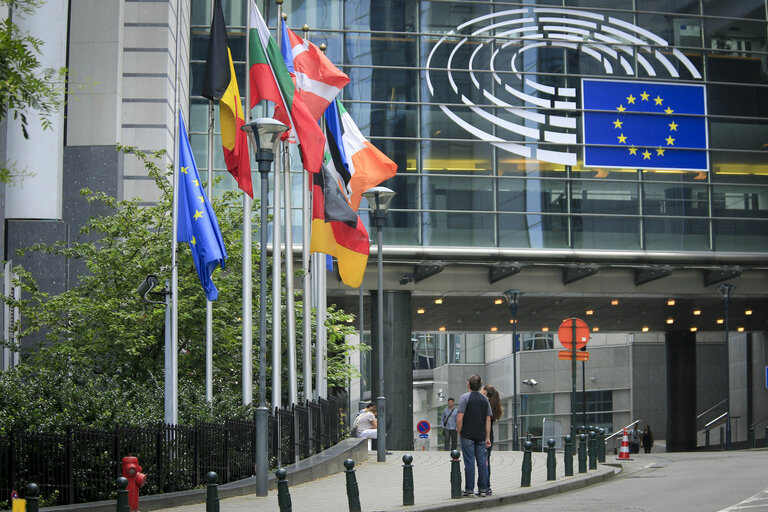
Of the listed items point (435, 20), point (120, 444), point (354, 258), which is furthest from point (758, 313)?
point (120, 444)

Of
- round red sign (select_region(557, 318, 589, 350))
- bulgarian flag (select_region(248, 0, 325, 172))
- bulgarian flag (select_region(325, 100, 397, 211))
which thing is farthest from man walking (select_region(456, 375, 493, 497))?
bulgarian flag (select_region(325, 100, 397, 211))

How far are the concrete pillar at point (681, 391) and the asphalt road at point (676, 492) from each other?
3228 cm

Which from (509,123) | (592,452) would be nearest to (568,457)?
(592,452)

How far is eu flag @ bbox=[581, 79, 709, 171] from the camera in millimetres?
42750

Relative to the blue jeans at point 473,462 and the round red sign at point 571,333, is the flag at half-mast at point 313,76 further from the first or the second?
the blue jeans at point 473,462

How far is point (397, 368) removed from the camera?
4109 cm

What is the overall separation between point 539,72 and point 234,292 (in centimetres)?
1771

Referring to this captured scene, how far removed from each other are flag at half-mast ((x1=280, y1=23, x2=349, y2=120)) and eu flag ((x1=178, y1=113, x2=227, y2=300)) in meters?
2.66

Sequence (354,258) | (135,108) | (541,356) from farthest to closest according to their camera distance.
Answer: (541,356), (135,108), (354,258)

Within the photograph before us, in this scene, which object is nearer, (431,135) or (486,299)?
(431,135)

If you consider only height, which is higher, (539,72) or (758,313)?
(539,72)

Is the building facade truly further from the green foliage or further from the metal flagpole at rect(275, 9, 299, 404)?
the metal flagpole at rect(275, 9, 299, 404)

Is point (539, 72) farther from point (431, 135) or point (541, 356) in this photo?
point (541, 356)

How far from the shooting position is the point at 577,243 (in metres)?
41.6
